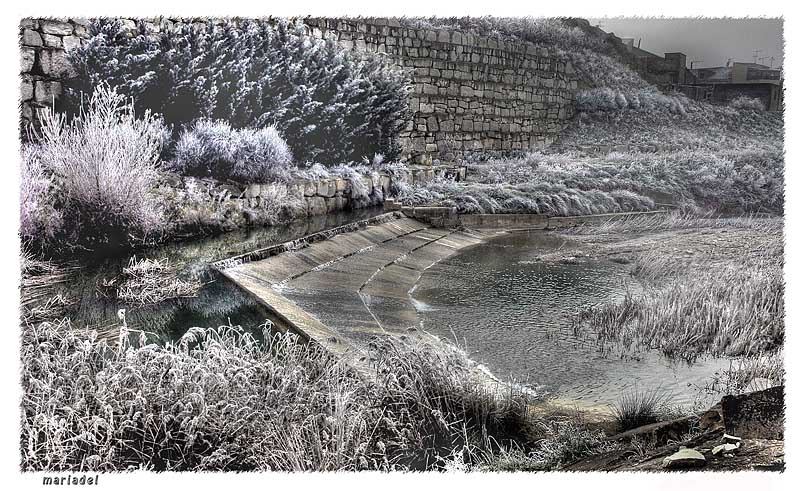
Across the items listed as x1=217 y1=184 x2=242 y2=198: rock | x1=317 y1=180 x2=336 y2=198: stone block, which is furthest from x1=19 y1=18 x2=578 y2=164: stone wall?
x1=217 y1=184 x2=242 y2=198: rock

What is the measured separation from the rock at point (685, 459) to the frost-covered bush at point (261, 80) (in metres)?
2.14


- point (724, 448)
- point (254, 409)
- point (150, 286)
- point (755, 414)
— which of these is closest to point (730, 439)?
point (724, 448)

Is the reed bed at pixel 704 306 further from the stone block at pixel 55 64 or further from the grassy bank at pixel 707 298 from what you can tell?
the stone block at pixel 55 64

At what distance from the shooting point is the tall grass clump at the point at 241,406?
8.87ft

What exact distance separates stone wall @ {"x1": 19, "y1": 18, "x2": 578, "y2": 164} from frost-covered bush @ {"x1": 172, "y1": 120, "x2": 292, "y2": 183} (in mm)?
663

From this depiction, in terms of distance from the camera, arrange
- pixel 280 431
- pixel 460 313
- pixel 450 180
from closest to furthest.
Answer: pixel 280 431 < pixel 460 313 < pixel 450 180

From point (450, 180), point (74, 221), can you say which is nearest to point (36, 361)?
point (74, 221)

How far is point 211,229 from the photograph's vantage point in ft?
10.2

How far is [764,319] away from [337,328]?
2.20m

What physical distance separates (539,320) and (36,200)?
8.20 ft

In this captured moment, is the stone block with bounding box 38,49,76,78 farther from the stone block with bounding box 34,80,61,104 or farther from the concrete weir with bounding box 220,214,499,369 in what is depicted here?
the concrete weir with bounding box 220,214,499,369

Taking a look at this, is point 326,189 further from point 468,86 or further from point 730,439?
point 730,439

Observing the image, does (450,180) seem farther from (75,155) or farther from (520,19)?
(75,155)

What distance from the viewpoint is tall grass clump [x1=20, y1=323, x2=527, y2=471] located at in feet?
8.87
